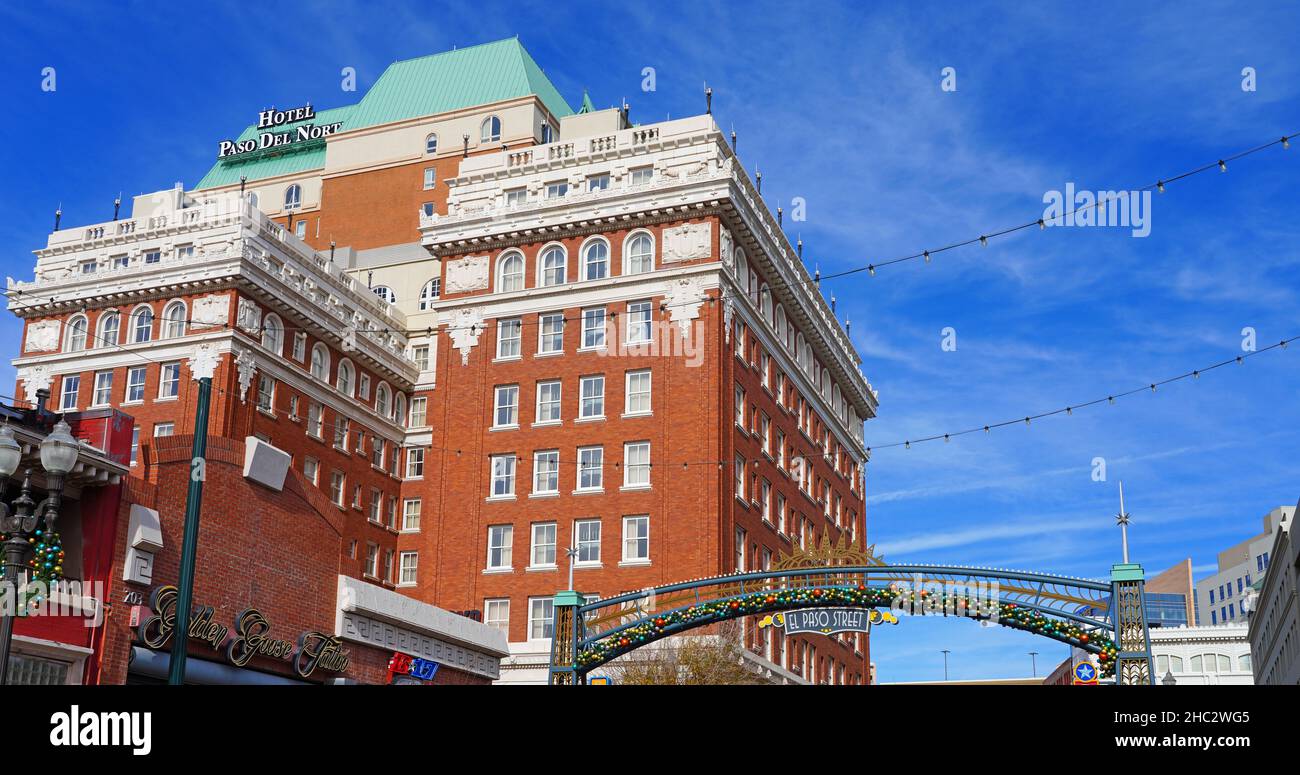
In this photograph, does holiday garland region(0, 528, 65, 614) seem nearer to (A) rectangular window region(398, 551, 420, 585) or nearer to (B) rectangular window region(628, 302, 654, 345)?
(B) rectangular window region(628, 302, 654, 345)

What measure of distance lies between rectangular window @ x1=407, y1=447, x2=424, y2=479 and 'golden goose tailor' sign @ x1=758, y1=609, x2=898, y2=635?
1539 inches

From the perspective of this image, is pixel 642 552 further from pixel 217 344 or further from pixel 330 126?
pixel 330 126

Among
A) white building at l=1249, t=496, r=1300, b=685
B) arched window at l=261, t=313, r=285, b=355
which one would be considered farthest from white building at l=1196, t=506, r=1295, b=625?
arched window at l=261, t=313, r=285, b=355

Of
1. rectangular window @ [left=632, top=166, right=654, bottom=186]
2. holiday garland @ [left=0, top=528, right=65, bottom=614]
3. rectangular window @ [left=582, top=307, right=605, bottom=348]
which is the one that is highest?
rectangular window @ [left=632, top=166, right=654, bottom=186]

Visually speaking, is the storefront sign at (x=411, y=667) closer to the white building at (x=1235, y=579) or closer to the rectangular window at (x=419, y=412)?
the rectangular window at (x=419, y=412)

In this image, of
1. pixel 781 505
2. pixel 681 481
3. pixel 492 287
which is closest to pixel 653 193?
pixel 492 287

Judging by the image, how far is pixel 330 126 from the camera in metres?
87.0

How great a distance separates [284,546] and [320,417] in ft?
107

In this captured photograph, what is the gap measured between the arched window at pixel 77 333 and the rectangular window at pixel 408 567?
1865 cm

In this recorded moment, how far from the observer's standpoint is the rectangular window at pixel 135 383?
60375 mm

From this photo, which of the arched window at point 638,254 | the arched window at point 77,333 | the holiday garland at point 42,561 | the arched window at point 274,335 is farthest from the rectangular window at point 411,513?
the holiday garland at point 42,561

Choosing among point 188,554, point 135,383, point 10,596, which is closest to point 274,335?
point 135,383

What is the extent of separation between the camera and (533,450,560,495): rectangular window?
5905 centimetres

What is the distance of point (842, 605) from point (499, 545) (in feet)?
91.8
